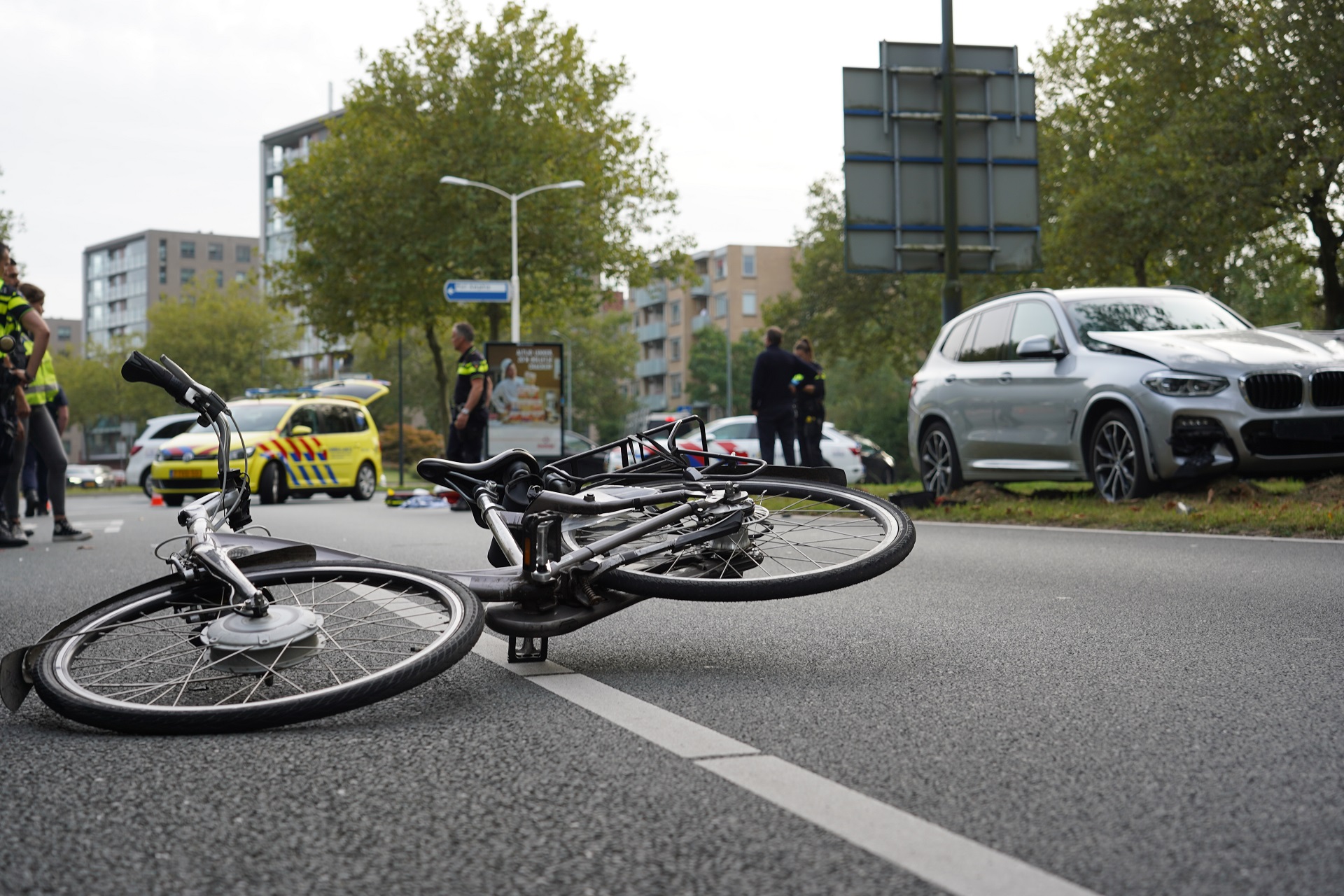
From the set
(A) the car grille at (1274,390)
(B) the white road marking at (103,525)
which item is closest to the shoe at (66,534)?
(B) the white road marking at (103,525)

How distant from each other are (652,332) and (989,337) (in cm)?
10940

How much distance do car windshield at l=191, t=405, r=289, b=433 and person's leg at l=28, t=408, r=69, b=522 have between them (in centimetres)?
988

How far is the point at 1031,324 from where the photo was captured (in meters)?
12.7

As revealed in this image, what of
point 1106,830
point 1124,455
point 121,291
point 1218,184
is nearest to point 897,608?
point 1106,830

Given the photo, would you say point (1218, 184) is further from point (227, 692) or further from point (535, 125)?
point (227, 692)

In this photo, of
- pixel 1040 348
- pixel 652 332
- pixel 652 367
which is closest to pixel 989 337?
pixel 1040 348

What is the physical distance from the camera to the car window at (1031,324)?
40.5 feet

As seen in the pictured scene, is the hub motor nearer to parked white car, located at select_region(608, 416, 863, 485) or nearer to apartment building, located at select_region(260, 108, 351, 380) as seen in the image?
parked white car, located at select_region(608, 416, 863, 485)

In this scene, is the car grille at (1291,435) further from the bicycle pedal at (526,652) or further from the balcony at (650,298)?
the balcony at (650,298)

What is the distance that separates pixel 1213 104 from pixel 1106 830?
25725mm

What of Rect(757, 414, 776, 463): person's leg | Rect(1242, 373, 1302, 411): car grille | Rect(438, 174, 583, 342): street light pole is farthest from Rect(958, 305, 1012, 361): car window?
Rect(438, 174, 583, 342): street light pole

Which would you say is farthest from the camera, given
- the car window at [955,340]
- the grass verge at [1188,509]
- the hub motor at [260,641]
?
the car window at [955,340]

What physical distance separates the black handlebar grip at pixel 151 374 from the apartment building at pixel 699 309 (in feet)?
327

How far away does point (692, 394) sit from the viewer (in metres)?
101
